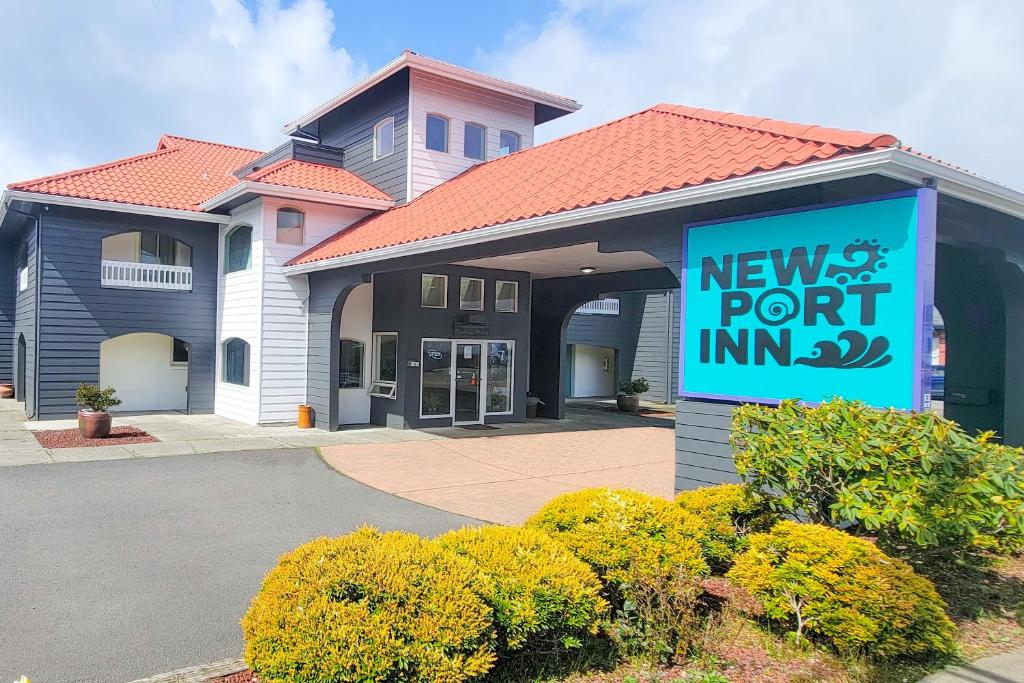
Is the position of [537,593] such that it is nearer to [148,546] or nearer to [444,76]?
[148,546]

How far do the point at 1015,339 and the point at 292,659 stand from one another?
963cm

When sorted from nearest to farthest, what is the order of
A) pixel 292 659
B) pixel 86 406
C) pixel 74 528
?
pixel 292 659, pixel 74 528, pixel 86 406

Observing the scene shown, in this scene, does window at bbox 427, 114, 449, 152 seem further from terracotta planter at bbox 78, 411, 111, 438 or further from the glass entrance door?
terracotta planter at bbox 78, 411, 111, 438

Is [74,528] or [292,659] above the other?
[292,659]

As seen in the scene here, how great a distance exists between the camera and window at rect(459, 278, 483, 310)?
655 inches

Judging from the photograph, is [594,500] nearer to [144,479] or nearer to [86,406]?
[144,479]

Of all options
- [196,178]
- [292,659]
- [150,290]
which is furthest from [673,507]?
[196,178]

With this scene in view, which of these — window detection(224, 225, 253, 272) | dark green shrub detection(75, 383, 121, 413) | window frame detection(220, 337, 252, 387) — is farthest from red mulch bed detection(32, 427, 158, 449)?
window detection(224, 225, 253, 272)

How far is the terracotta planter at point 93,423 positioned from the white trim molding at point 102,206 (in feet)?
17.1

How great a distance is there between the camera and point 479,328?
16562 mm

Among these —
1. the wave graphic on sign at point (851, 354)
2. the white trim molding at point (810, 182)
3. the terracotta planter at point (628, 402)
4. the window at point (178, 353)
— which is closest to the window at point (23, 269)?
the window at point (178, 353)

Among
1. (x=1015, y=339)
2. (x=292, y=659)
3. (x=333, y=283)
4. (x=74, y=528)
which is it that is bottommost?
(x=74, y=528)

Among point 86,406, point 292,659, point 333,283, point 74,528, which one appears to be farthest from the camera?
point 333,283

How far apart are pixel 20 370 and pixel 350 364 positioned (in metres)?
10.7
